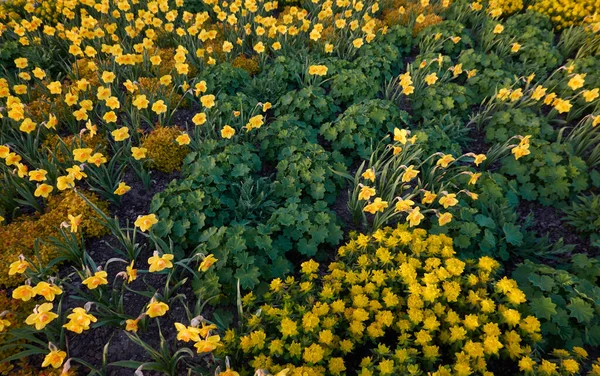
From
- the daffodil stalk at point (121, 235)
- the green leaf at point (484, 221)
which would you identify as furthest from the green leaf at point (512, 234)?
the daffodil stalk at point (121, 235)

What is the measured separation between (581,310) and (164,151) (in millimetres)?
4159

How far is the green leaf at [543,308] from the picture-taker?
263cm

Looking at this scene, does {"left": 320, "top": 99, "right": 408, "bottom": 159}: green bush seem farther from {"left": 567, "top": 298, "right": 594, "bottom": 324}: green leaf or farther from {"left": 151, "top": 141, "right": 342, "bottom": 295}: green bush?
{"left": 567, "top": 298, "right": 594, "bottom": 324}: green leaf

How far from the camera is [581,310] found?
104 inches

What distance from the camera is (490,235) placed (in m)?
3.19

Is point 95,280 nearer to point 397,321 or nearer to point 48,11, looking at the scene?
point 397,321

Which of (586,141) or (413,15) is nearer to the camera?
(586,141)

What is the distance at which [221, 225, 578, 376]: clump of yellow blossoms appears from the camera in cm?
227

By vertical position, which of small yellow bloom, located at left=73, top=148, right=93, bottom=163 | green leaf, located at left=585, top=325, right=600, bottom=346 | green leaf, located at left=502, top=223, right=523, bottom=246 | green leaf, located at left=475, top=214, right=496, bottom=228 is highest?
small yellow bloom, located at left=73, top=148, right=93, bottom=163

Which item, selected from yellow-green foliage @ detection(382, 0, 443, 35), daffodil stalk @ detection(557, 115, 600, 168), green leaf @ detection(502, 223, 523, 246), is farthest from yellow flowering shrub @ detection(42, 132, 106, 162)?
daffodil stalk @ detection(557, 115, 600, 168)

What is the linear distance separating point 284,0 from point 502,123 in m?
4.66

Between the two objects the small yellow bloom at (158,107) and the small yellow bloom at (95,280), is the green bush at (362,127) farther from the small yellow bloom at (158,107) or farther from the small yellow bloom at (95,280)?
the small yellow bloom at (95,280)

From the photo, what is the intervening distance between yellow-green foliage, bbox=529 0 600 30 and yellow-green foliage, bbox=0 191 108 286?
7666mm

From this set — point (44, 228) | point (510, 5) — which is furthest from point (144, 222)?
point (510, 5)
